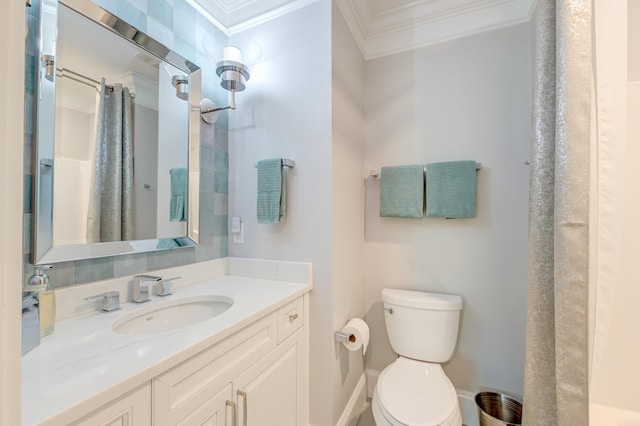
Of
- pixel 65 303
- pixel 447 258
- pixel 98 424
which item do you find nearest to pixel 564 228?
pixel 447 258

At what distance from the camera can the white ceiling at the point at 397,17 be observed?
61.1 inches

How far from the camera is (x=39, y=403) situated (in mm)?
527

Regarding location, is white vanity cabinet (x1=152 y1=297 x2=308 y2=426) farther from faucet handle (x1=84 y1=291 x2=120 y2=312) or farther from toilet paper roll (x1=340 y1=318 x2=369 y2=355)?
faucet handle (x1=84 y1=291 x2=120 y2=312)

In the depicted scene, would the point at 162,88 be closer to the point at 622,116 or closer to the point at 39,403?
the point at 39,403

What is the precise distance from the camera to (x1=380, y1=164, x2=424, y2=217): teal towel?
1.69 m

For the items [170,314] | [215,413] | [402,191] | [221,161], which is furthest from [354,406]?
[221,161]

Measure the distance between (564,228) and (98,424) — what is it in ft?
4.30

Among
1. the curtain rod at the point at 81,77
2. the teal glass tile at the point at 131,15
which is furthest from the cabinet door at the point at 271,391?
the teal glass tile at the point at 131,15

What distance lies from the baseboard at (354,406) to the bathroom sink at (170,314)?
900 mm

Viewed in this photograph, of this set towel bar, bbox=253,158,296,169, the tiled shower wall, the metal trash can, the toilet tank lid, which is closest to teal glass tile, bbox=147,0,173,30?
the tiled shower wall

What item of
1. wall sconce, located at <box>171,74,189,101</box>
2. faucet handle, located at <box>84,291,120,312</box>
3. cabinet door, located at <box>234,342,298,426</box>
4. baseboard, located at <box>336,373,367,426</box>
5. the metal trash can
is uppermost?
wall sconce, located at <box>171,74,189,101</box>

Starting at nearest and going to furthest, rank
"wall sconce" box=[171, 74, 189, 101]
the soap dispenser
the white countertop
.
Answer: the white countertop, the soap dispenser, "wall sconce" box=[171, 74, 189, 101]

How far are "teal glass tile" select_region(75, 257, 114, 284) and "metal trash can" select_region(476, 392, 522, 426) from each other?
1877mm

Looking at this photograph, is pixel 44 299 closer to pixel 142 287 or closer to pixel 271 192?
pixel 142 287
